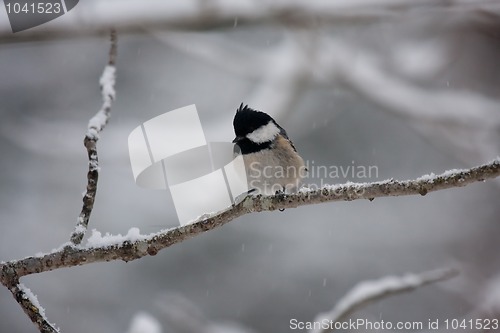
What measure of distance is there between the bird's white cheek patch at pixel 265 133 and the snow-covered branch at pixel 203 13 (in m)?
0.56

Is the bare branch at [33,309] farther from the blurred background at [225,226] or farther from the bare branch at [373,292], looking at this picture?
the blurred background at [225,226]

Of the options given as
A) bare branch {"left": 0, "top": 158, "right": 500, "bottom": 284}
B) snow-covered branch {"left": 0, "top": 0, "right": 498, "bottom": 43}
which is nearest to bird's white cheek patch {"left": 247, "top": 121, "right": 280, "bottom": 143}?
snow-covered branch {"left": 0, "top": 0, "right": 498, "bottom": 43}

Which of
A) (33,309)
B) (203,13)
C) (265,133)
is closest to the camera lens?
(33,309)

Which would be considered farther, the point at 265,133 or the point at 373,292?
the point at 265,133

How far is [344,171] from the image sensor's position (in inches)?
233

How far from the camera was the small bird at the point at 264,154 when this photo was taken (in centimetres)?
280

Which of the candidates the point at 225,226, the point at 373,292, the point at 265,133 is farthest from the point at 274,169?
the point at 225,226

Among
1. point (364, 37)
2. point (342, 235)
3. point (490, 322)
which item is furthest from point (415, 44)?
point (342, 235)

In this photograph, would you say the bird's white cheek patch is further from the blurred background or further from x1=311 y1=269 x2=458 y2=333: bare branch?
the blurred background

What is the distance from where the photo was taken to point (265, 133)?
3031 mm

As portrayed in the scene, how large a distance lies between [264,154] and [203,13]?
77 centimetres

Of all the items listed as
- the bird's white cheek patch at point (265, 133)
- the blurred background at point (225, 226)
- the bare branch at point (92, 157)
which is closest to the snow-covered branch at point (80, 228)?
the bare branch at point (92, 157)

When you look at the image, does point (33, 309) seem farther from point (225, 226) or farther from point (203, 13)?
point (225, 226)

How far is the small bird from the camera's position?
280 cm
